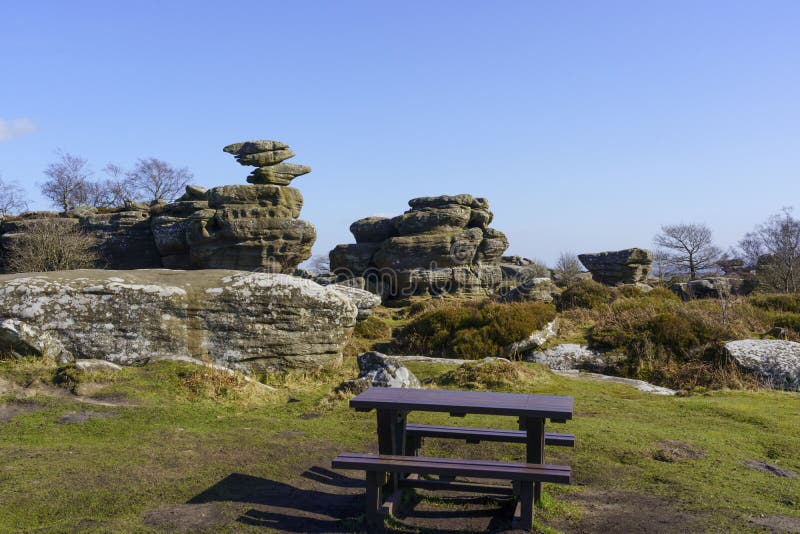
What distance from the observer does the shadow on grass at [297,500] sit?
505 centimetres

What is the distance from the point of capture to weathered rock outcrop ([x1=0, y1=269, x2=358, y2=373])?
1018 cm

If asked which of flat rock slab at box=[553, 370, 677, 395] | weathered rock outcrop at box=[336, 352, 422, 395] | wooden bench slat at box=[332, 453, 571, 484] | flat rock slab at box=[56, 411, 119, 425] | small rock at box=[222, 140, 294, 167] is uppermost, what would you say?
small rock at box=[222, 140, 294, 167]

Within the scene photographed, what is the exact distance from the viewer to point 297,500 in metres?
5.58

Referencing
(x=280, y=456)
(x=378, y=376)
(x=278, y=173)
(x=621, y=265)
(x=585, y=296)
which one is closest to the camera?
(x=280, y=456)

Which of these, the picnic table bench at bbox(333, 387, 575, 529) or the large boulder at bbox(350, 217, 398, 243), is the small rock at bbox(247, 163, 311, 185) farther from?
the picnic table bench at bbox(333, 387, 575, 529)

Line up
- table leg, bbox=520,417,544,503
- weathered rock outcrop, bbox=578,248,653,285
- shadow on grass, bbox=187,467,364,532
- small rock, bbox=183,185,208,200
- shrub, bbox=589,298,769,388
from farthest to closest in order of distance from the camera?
1. weathered rock outcrop, bbox=578,248,653,285
2. small rock, bbox=183,185,208,200
3. shrub, bbox=589,298,769,388
4. table leg, bbox=520,417,544,503
5. shadow on grass, bbox=187,467,364,532

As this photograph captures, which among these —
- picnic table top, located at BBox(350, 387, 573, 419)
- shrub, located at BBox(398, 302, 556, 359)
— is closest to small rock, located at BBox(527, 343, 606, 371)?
shrub, located at BBox(398, 302, 556, 359)

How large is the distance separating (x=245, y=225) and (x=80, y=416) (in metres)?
26.4

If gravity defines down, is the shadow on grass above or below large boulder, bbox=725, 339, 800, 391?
below

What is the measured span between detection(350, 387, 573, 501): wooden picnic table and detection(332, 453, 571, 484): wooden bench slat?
0.34 m

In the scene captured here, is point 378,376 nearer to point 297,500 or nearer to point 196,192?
point 297,500

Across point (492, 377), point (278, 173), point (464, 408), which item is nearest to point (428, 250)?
point (278, 173)

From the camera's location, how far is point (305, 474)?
249 inches

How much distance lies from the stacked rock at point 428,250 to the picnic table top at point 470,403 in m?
30.8
